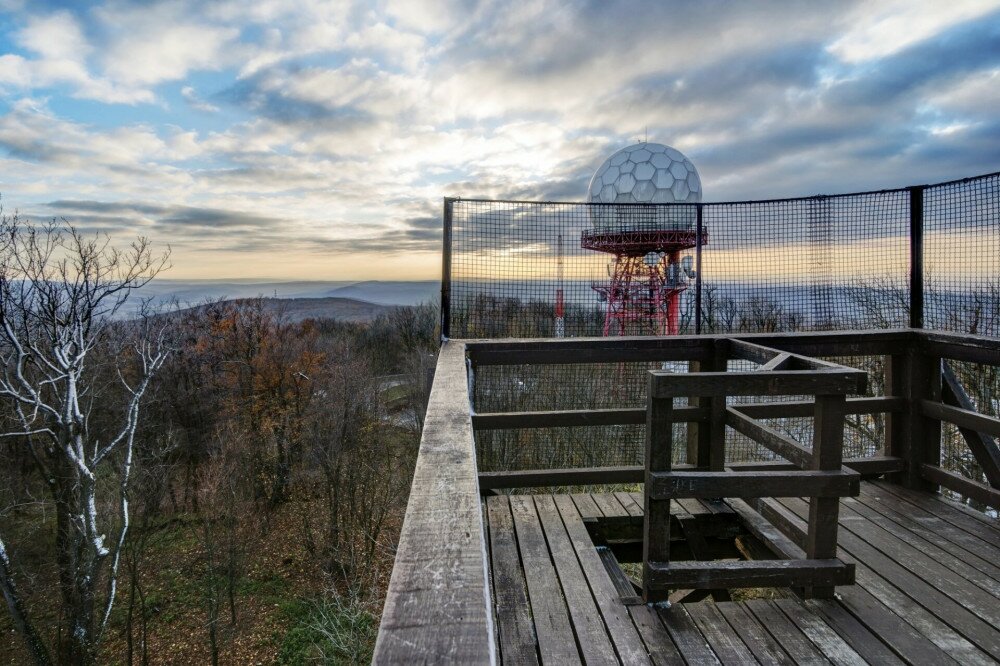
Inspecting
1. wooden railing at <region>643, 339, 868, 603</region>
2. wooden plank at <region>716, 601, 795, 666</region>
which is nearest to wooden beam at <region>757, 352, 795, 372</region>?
wooden railing at <region>643, 339, 868, 603</region>

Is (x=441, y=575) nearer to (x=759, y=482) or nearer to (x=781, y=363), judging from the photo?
(x=759, y=482)

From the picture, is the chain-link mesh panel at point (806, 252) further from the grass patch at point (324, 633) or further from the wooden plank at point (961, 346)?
the grass patch at point (324, 633)

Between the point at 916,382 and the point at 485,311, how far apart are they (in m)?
2.89

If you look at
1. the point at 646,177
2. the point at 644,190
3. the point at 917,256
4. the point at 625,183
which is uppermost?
the point at 646,177

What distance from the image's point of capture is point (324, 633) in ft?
42.5

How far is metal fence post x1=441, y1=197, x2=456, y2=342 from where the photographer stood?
3.65 metres

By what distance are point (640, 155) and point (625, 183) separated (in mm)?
969

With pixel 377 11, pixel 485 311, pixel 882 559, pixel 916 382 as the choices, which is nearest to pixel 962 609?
pixel 882 559

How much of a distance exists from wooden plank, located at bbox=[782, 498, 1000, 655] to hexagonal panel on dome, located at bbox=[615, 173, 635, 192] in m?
8.81

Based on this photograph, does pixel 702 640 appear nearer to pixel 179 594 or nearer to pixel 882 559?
pixel 882 559

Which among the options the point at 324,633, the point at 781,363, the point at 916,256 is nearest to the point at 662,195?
the point at 916,256

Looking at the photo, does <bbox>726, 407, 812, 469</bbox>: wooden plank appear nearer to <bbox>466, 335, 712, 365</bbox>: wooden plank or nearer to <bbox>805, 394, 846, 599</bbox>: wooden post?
<bbox>805, 394, 846, 599</bbox>: wooden post

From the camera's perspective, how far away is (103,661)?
593 inches

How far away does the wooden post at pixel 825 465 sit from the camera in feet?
7.23
